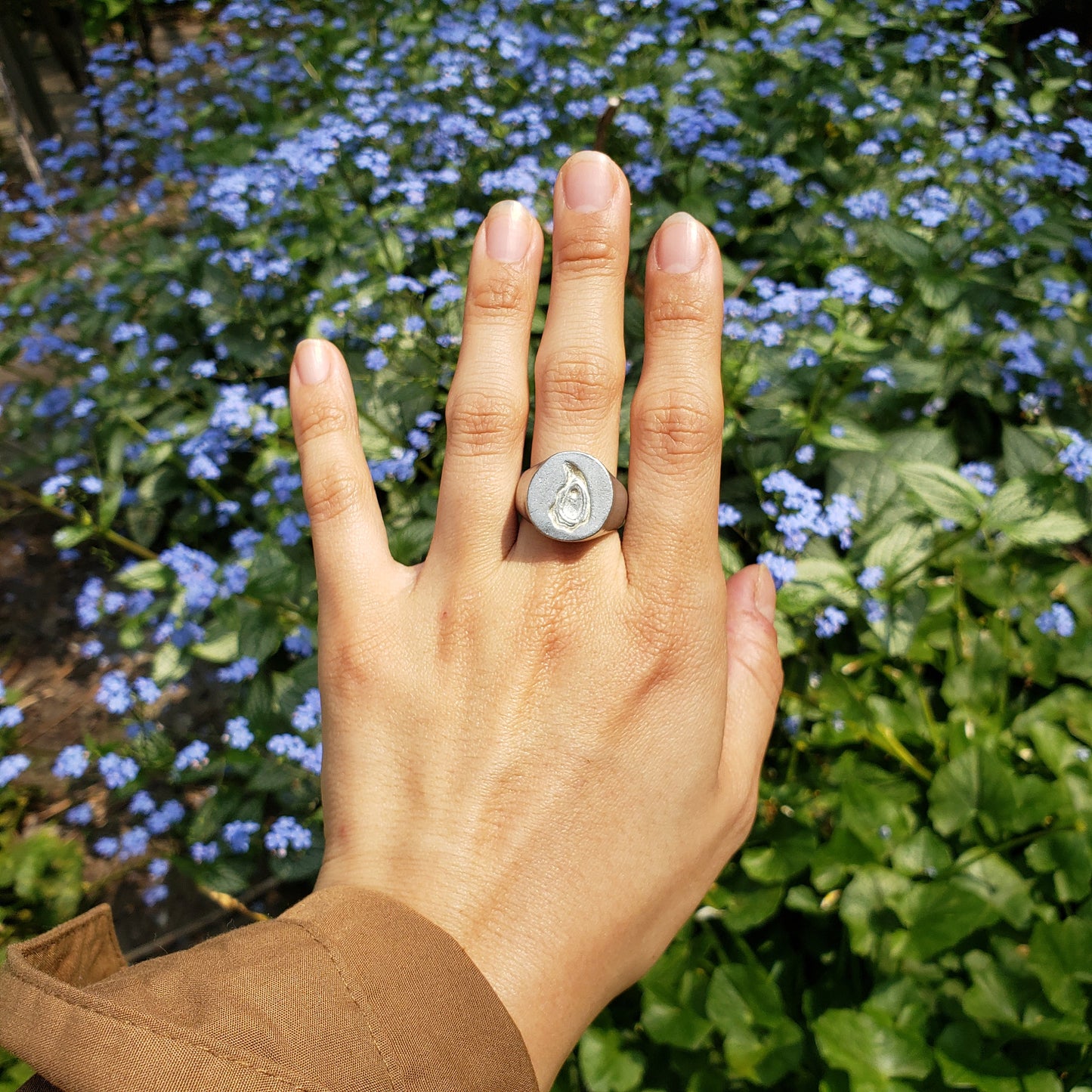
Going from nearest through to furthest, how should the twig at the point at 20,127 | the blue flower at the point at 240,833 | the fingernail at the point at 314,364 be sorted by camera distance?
the fingernail at the point at 314,364 < the blue flower at the point at 240,833 < the twig at the point at 20,127

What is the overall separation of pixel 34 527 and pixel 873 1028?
166 inches

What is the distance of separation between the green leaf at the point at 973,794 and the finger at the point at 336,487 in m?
1.67

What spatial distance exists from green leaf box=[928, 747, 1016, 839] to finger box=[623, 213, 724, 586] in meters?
1.14

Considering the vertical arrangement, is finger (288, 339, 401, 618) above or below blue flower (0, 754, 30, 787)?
above

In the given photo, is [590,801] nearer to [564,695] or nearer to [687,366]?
[564,695]

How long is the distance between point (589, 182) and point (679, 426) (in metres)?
0.58

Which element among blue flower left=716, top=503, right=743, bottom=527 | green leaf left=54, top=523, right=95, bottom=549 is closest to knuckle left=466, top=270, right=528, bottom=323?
blue flower left=716, top=503, right=743, bottom=527

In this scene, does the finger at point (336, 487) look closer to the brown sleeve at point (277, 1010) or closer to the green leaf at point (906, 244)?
the brown sleeve at point (277, 1010)

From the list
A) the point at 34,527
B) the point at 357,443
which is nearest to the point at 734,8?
the point at 357,443

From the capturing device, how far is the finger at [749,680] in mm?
1645

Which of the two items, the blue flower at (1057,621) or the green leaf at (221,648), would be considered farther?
the green leaf at (221,648)

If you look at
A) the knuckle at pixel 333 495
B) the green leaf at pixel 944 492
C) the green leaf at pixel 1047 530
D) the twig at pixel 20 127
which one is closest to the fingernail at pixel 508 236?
the knuckle at pixel 333 495

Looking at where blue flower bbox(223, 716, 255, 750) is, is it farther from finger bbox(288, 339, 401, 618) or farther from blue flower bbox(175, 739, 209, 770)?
finger bbox(288, 339, 401, 618)

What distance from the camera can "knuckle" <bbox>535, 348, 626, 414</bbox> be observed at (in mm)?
1677
